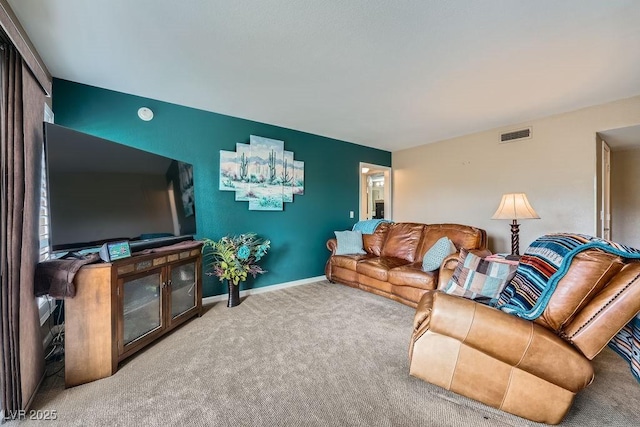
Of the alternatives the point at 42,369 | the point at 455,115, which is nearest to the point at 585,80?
the point at 455,115

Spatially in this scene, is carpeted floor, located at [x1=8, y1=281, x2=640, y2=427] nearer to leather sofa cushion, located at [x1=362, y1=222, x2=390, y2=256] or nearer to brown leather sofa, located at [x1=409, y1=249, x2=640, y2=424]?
brown leather sofa, located at [x1=409, y1=249, x2=640, y2=424]

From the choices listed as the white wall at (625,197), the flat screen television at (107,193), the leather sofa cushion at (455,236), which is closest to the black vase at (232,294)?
the flat screen television at (107,193)

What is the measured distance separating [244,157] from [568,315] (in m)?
3.43

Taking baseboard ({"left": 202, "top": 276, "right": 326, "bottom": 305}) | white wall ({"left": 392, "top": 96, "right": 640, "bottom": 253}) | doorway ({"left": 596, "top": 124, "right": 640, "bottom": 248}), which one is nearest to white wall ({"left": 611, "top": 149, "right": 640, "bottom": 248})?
doorway ({"left": 596, "top": 124, "right": 640, "bottom": 248})

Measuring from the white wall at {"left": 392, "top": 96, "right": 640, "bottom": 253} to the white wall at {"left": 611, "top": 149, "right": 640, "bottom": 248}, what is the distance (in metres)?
1.91

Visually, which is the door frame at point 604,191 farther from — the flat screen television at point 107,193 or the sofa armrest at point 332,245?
the flat screen television at point 107,193

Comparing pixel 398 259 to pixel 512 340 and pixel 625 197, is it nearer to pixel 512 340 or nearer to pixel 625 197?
pixel 512 340

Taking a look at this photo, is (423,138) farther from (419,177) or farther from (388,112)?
(388,112)

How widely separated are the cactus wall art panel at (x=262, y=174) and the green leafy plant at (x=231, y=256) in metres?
0.61

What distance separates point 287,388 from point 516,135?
4220 millimetres

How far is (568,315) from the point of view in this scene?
1281mm

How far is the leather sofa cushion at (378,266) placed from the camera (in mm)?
3251

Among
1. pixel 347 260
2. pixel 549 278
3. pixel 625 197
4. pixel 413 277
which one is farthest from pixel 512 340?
pixel 625 197

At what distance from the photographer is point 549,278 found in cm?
135
